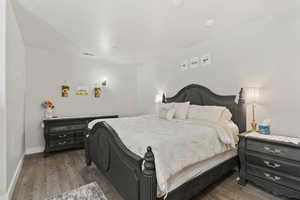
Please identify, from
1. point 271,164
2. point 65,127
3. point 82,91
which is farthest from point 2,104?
point 271,164

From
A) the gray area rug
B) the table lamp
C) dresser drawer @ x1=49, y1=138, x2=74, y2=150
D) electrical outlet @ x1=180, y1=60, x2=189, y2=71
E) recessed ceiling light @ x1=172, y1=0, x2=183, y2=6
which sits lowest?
the gray area rug

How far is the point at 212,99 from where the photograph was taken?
3043mm

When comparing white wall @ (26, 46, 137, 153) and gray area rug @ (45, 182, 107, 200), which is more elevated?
white wall @ (26, 46, 137, 153)

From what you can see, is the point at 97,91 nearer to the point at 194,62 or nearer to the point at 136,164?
the point at 194,62

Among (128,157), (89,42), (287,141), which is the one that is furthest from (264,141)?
(89,42)

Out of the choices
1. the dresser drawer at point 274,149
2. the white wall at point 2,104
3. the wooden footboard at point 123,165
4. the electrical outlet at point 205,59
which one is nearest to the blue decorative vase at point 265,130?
the dresser drawer at point 274,149

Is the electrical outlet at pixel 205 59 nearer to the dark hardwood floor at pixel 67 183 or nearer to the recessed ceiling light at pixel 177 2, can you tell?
the recessed ceiling light at pixel 177 2

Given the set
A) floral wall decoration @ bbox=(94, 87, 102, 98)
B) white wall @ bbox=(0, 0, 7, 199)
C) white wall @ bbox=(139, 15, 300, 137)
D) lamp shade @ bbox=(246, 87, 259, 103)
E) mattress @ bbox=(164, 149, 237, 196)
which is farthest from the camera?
floral wall decoration @ bbox=(94, 87, 102, 98)

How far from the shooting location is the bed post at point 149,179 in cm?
129

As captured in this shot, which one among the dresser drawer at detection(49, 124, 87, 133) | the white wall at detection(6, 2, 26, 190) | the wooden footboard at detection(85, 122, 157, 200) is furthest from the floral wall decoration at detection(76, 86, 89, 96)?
the wooden footboard at detection(85, 122, 157, 200)

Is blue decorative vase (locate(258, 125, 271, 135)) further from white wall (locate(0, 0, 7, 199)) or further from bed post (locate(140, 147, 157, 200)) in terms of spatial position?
white wall (locate(0, 0, 7, 199))

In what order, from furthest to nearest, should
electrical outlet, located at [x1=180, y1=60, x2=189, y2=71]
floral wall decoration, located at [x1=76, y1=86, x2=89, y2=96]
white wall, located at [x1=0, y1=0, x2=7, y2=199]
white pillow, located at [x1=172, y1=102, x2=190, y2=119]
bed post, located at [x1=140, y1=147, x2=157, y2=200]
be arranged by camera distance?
floral wall decoration, located at [x1=76, y1=86, x2=89, y2=96]
electrical outlet, located at [x1=180, y1=60, x2=189, y2=71]
white pillow, located at [x1=172, y1=102, x2=190, y2=119]
white wall, located at [x1=0, y1=0, x2=7, y2=199]
bed post, located at [x1=140, y1=147, x2=157, y2=200]

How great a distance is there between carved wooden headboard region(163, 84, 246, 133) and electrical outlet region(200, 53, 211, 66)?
1.75 feet

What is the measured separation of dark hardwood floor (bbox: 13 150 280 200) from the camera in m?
1.92
